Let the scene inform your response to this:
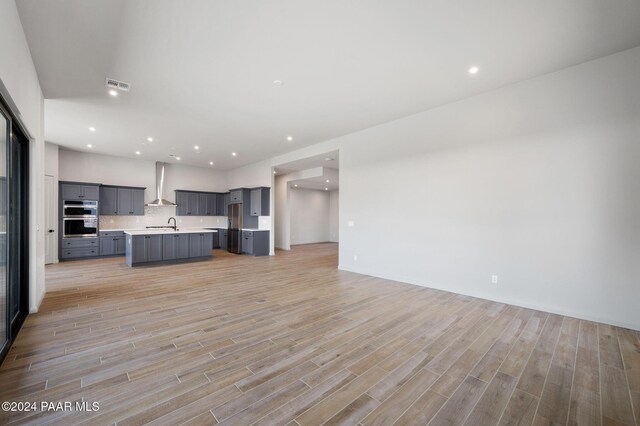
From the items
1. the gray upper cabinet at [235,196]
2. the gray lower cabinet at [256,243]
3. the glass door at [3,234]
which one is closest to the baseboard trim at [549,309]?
the gray lower cabinet at [256,243]

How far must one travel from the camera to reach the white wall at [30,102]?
7.26ft

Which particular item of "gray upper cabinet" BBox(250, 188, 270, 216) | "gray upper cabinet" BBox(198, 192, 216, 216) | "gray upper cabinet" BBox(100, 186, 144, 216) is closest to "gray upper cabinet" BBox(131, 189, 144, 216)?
"gray upper cabinet" BBox(100, 186, 144, 216)

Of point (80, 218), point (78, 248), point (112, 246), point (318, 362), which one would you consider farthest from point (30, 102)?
point (112, 246)

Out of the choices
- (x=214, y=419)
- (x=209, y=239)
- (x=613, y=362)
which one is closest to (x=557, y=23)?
(x=613, y=362)

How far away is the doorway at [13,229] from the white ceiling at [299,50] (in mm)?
1115

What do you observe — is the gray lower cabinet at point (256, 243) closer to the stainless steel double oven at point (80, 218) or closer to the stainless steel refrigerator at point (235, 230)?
the stainless steel refrigerator at point (235, 230)

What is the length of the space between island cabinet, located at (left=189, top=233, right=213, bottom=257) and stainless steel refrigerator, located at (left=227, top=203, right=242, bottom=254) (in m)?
1.47

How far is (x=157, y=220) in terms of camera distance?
9641 mm

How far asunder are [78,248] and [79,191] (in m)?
1.67

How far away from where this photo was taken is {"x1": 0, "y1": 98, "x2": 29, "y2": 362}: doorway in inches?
102

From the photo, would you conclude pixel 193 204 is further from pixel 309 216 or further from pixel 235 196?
pixel 309 216

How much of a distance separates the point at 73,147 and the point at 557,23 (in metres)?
10.7

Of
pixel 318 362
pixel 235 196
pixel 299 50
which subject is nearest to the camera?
pixel 318 362

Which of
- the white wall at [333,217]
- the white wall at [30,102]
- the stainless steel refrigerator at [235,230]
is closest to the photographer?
the white wall at [30,102]
